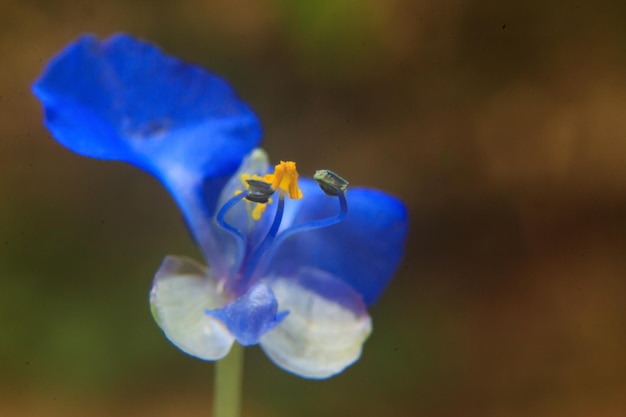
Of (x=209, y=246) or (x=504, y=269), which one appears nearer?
(x=209, y=246)

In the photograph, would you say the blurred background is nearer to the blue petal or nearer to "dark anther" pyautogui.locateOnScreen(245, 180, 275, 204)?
the blue petal

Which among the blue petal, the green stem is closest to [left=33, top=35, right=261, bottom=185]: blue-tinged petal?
the blue petal

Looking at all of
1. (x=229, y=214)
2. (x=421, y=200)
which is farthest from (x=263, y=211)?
(x=421, y=200)

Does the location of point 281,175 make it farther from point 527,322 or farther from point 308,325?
point 527,322

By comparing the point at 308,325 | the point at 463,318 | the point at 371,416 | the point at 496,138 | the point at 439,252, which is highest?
the point at 496,138

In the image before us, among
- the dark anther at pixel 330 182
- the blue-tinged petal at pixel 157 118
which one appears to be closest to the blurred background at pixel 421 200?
the blue-tinged petal at pixel 157 118

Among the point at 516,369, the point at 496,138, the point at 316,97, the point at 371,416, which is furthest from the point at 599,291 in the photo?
the point at 316,97

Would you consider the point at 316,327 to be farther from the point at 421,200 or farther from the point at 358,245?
the point at 421,200

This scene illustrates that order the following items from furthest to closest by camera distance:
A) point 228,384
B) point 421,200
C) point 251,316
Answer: point 421,200 → point 228,384 → point 251,316
